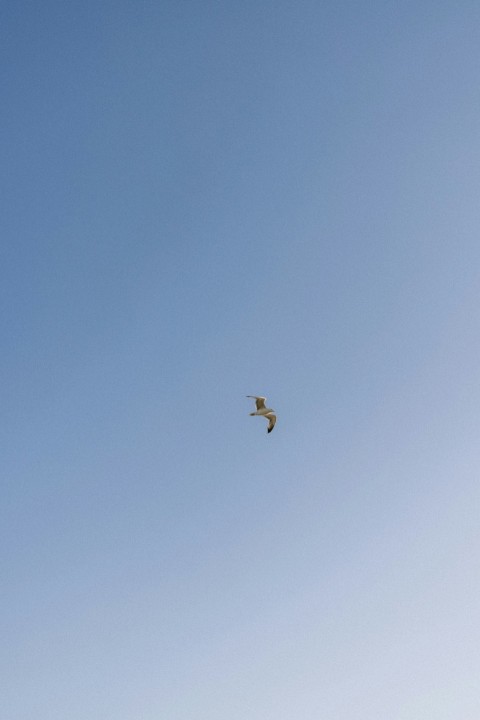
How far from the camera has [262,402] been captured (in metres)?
54.9
